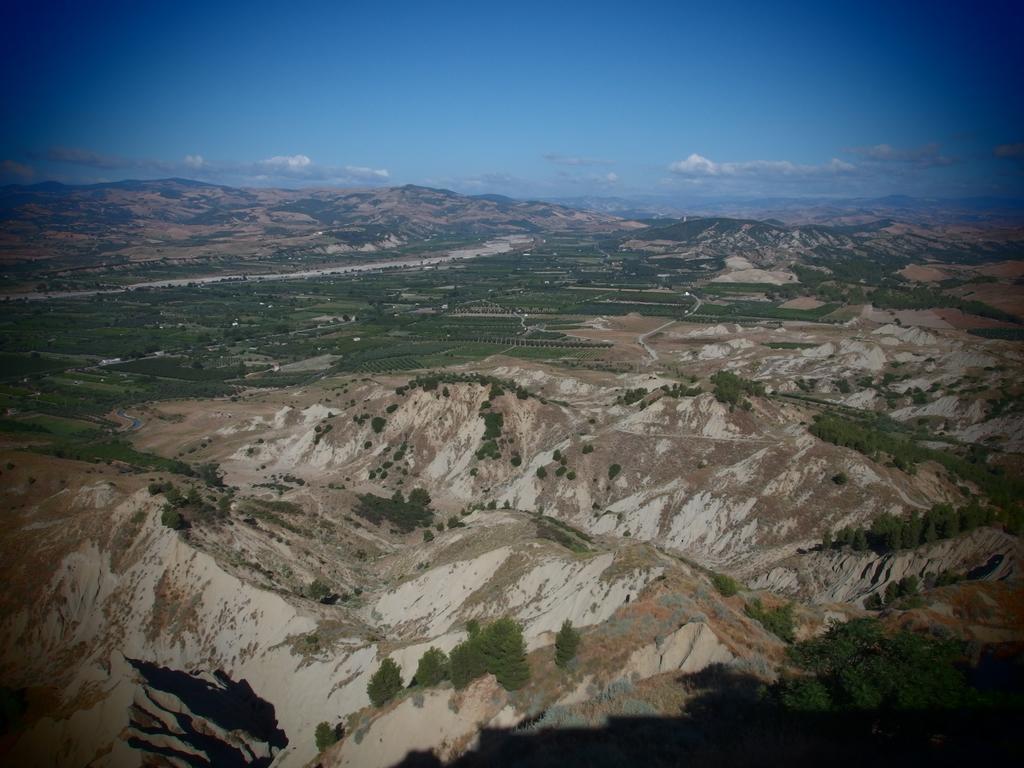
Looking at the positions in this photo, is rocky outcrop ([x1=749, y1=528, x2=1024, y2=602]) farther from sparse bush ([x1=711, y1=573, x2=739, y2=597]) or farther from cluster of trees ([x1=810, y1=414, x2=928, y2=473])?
cluster of trees ([x1=810, y1=414, x2=928, y2=473])

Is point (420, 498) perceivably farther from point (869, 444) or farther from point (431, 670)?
point (869, 444)

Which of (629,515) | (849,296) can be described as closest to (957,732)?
(629,515)

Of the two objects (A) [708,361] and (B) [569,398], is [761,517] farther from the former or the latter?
(A) [708,361]

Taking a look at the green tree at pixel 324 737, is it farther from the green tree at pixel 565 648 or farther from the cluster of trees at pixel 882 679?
the cluster of trees at pixel 882 679

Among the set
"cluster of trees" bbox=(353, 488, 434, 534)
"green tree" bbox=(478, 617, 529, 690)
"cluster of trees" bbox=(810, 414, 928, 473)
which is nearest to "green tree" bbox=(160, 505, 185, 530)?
"cluster of trees" bbox=(353, 488, 434, 534)

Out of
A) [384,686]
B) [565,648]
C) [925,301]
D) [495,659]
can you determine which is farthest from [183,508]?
[925,301]
